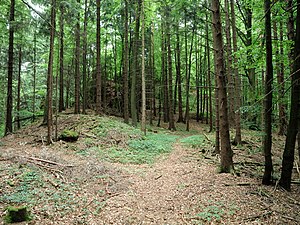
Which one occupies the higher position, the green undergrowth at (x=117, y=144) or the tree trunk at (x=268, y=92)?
the tree trunk at (x=268, y=92)

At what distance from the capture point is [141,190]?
6340mm

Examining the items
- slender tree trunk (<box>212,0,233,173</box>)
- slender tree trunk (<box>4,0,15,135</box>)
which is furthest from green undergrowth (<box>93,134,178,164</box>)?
slender tree trunk (<box>4,0,15,135</box>)

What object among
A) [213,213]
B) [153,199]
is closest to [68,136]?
[153,199]

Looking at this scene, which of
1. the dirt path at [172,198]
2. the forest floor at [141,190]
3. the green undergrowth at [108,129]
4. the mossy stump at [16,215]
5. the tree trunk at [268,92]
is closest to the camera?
the mossy stump at [16,215]

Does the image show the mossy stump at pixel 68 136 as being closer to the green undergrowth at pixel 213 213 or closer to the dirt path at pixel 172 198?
the dirt path at pixel 172 198

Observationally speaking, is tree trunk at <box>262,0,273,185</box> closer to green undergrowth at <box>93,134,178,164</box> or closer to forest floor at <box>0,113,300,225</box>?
forest floor at <box>0,113,300,225</box>

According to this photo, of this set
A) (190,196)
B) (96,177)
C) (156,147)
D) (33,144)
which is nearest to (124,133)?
(156,147)

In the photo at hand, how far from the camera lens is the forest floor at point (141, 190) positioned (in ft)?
14.6

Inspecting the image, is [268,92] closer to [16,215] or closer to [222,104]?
[222,104]

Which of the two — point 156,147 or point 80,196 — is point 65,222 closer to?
point 80,196

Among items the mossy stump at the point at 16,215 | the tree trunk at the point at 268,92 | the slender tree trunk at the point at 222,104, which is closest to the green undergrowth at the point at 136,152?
the slender tree trunk at the point at 222,104

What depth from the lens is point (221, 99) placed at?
273 inches

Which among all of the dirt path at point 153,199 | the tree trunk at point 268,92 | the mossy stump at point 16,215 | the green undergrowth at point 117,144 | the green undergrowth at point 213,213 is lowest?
the dirt path at point 153,199

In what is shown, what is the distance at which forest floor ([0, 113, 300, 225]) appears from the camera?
176 inches
